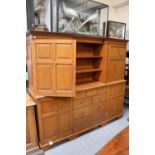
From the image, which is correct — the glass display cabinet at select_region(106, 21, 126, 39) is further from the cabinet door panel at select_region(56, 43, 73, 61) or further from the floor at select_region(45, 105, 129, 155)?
the floor at select_region(45, 105, 129, 155)

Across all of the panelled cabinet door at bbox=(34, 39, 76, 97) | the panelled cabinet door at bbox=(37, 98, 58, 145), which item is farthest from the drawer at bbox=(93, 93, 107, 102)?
the panelled cabinet door at bbox=(37, 98, 58, 145)

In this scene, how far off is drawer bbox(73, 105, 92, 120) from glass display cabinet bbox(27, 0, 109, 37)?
56.6 inches

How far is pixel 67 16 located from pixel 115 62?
4.55 ft

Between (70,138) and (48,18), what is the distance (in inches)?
83.6

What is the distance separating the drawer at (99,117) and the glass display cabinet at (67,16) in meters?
1.67

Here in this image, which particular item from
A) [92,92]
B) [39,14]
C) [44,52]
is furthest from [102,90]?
[39,14]

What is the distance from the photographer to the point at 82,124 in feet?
9.02

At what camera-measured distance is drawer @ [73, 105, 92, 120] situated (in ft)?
8.52

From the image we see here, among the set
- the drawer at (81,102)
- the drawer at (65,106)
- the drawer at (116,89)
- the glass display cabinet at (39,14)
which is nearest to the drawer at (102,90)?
the drawer at (116,89)

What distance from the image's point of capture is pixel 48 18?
2.41 metres

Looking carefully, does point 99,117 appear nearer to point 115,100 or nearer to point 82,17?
point 115,100

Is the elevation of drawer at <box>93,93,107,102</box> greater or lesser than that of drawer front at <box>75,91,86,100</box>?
lesser
